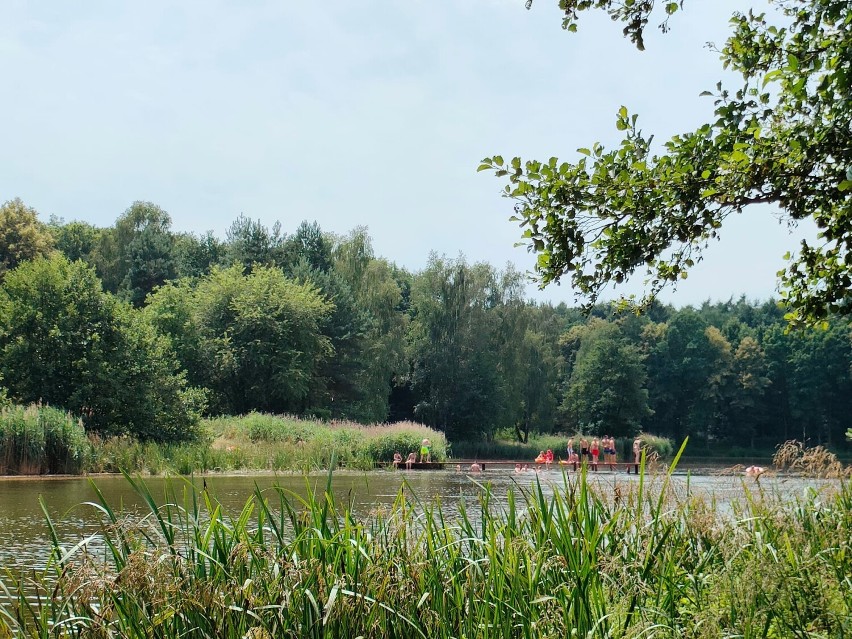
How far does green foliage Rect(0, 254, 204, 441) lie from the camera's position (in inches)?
1131

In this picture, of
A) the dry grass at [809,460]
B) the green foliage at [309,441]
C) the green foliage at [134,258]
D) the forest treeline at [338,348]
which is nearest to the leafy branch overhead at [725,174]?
the dry grass at [809,460]

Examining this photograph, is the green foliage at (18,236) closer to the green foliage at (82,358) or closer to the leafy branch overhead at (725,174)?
the green foliage at (82,358)

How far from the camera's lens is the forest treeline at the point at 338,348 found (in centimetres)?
2938

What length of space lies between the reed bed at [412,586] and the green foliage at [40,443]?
19955 millimetres

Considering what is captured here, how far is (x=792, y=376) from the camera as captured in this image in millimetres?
79125

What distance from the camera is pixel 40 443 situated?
23.3 metres

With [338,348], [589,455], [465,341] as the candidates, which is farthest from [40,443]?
[465,341]

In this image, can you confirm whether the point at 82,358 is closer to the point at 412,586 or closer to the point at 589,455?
the point at 589,455

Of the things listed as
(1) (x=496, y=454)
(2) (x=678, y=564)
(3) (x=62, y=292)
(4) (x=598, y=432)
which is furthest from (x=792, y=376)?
(2) (x=678, y=564)

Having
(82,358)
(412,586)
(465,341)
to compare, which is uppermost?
(465,341)

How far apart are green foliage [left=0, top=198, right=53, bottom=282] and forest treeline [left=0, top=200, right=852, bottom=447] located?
0.10 meters

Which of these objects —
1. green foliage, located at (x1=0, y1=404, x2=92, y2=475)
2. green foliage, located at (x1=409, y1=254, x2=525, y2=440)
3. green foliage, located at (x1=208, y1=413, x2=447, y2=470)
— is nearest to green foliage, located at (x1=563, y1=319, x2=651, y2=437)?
green foliage, located at (x1=409, y1=254, x2=525, y2=440)

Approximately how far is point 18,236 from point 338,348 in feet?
63.5

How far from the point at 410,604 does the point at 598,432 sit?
64.9 m
